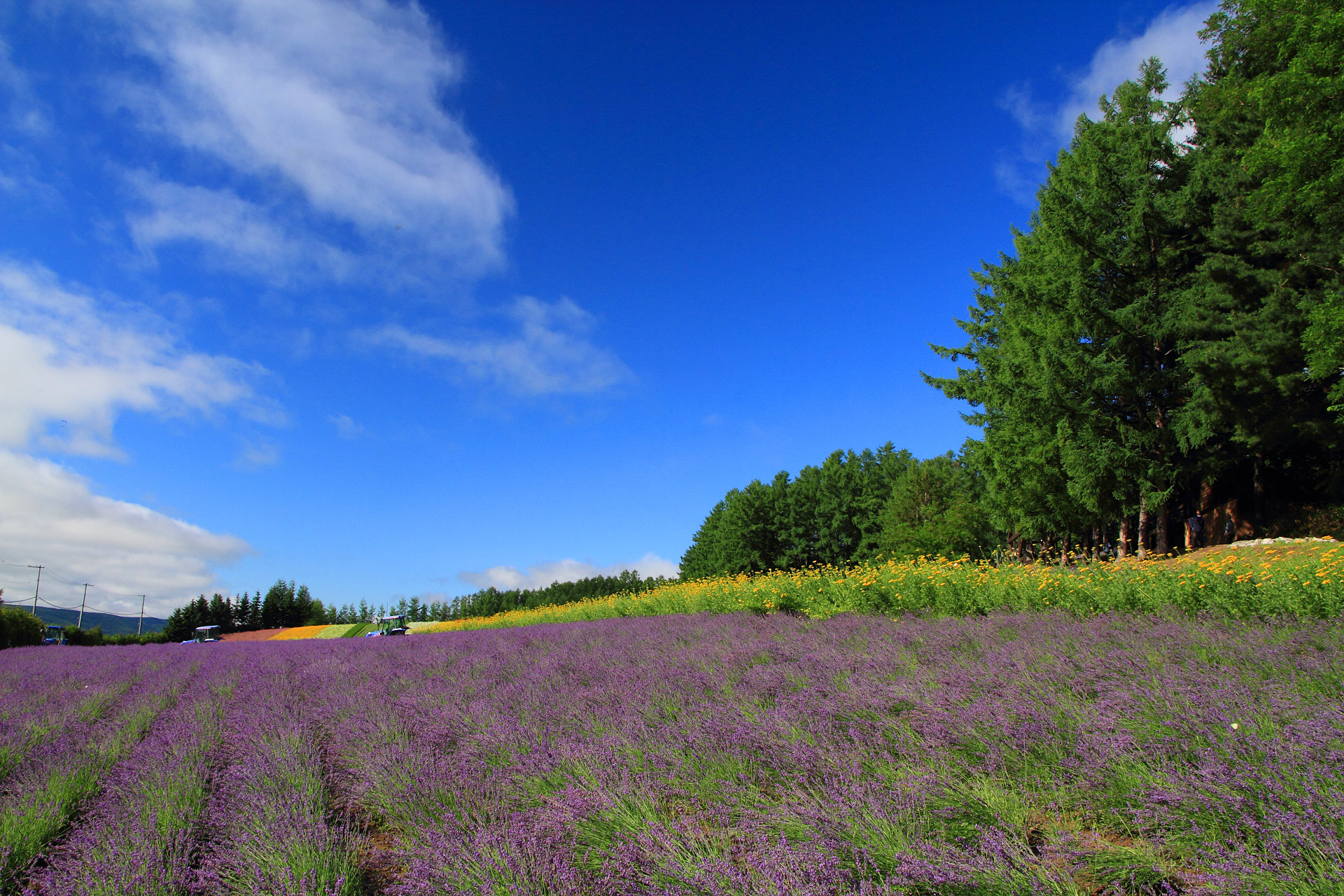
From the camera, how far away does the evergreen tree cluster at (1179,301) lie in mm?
14234

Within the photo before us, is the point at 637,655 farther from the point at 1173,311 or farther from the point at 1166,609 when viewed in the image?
the point at 1173,311

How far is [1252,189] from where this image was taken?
1728 centimetres

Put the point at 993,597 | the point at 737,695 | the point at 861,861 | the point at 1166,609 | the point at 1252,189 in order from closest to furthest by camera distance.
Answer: the point at 861,861 → the point at 737,695 → the point at 1166,609 → the point at 993,597 → the point at 1252,189

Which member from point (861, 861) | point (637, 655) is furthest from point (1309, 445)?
point (861, 861)

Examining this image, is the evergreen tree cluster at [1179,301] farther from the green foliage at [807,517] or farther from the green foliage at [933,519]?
the green foliage at [807,517]

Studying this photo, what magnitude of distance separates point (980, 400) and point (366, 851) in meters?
23.2

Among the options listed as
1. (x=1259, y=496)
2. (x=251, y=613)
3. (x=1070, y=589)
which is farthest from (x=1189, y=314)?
(x=251, y=613)

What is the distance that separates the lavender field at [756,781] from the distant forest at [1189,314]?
11.1 metres

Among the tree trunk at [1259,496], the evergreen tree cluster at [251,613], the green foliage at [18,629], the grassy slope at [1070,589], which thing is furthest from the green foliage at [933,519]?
the evergreen tree cluster at [251,613]

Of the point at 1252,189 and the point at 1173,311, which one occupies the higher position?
the point at 1252,189

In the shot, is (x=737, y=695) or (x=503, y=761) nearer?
(x=503, y=761)

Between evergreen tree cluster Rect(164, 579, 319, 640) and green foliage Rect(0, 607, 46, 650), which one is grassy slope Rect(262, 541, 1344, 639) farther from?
evergreen tree cluster Rect(164, 579, 319, 640)

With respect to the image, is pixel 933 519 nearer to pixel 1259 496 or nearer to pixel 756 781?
pixel 1259 496

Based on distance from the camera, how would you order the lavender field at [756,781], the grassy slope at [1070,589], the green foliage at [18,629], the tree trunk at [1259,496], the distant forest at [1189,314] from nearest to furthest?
1. the lavender field at [756,781]
2. the grassy slope at [1070,589]
3. the distant forest at [1189,314]
4. the green foliage at [18,629]
5. the tree trunk at [1259,496]
